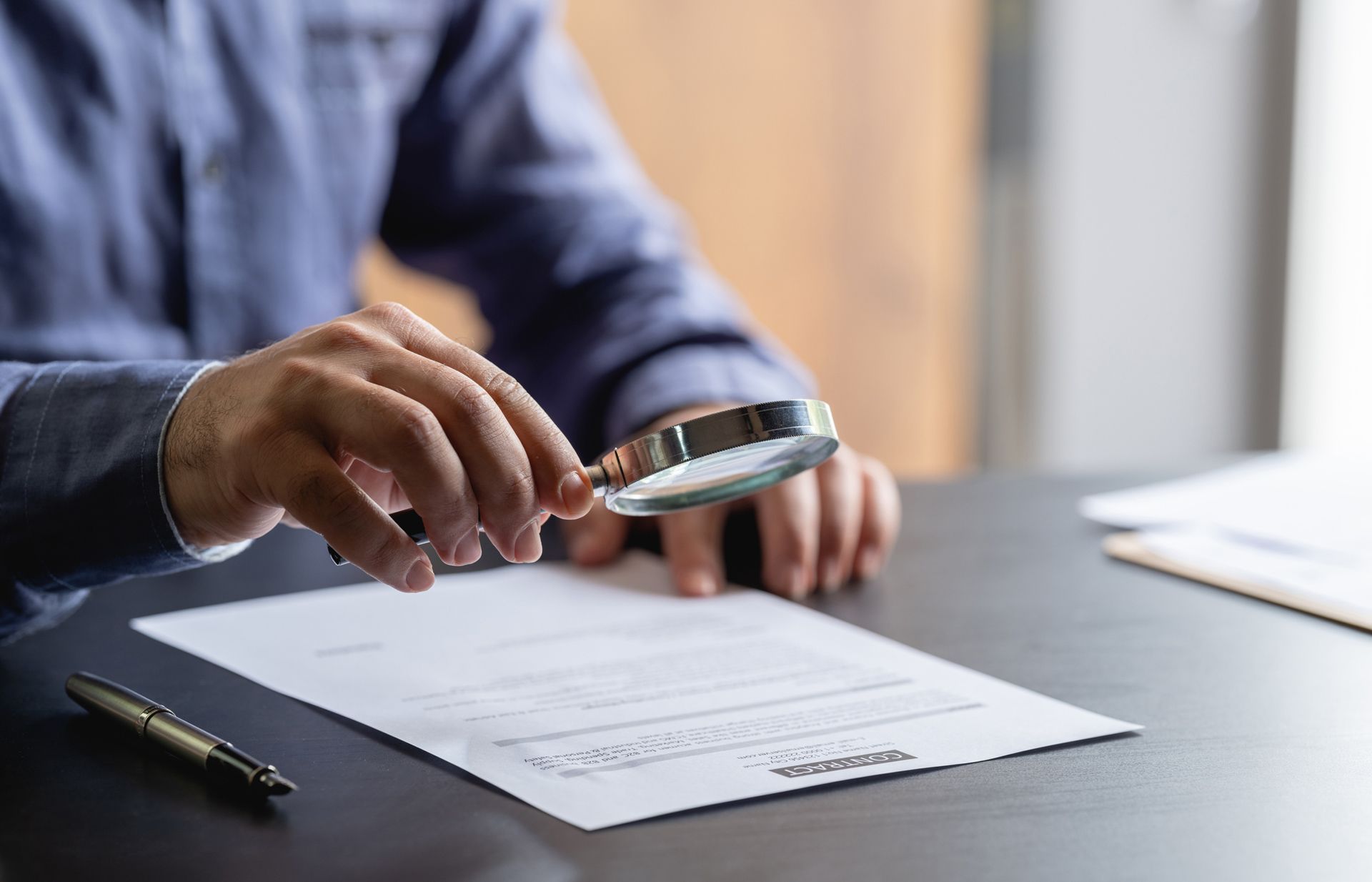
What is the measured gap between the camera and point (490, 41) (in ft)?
3.97

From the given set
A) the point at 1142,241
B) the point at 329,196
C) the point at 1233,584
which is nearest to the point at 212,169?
the point at 329,196

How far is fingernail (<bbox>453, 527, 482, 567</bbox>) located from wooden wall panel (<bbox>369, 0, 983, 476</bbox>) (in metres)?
1.58

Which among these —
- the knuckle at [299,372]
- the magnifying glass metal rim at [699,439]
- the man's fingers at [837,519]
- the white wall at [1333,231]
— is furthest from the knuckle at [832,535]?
the white wall at [1333,231]

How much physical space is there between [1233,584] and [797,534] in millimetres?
246

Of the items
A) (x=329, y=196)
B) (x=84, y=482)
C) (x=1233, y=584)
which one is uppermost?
(x=329, y=196)

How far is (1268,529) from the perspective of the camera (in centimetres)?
82

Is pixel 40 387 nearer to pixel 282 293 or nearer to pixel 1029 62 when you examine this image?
pixel 282 293

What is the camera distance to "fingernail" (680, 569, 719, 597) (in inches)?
26.7

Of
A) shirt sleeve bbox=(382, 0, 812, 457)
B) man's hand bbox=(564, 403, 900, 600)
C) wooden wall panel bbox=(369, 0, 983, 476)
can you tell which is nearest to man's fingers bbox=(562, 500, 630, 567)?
man's hand bbox=(564, 403, 900, 600)

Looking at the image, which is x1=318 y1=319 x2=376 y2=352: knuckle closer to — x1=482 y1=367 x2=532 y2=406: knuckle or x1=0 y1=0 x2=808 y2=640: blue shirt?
x1=482 y1=367 x2=532 y2=406: knuckle

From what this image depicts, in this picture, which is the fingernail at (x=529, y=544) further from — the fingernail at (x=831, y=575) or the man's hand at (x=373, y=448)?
the fingernail at (x=831, y=575)

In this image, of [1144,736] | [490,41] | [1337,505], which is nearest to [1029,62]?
[490,41]

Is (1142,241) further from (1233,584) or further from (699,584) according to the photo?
(699,584)

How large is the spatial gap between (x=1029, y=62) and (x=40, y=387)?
2.21m
